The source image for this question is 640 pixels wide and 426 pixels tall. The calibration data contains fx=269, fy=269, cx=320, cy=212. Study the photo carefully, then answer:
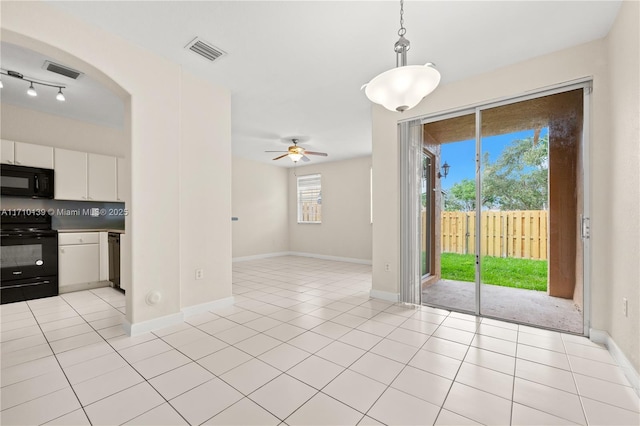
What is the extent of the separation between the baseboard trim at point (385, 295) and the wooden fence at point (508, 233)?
1.06m

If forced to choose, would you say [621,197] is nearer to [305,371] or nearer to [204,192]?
[305,371]

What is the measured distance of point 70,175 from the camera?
4305mm

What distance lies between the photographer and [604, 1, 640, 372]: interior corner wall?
1.93m

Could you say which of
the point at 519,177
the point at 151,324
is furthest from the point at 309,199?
the point at 151,324

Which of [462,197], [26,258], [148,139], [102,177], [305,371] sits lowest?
[305,371]

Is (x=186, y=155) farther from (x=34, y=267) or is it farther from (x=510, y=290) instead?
(x=510, y=290)

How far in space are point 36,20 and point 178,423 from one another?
3114 millimetres

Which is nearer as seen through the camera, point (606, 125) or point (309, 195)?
point (606, 125)

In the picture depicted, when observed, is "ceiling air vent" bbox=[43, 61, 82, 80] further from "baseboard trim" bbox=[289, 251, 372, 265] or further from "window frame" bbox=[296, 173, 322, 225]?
"baseboard trim" bbox=[289, 251, 372, 265]

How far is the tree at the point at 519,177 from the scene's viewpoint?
9.88 feet

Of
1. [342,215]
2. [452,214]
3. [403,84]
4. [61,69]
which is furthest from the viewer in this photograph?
[342,215]

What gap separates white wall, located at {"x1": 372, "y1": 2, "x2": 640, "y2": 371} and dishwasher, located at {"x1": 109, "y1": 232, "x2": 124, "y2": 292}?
4.91 m

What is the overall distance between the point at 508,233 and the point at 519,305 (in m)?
0.88

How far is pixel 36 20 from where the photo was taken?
83.4 inches
